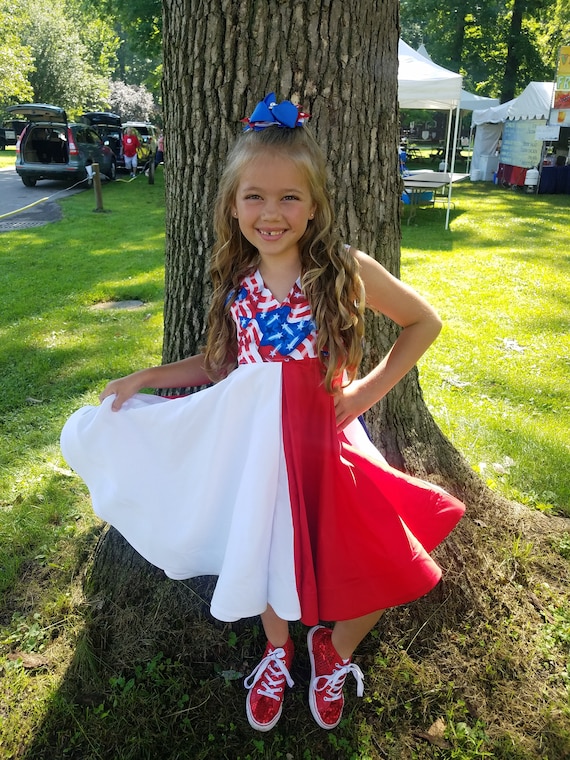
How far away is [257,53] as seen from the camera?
1.90 m

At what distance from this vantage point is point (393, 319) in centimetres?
180

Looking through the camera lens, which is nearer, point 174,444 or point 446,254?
point 174,444

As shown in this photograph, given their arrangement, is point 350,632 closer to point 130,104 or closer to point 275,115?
point 275,115

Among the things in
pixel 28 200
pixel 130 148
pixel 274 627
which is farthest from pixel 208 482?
pixel 130 148

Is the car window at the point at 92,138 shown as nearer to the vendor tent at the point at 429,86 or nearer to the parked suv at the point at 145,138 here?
the parked suv at the point at 145,138

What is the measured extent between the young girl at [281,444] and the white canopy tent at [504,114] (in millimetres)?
16730

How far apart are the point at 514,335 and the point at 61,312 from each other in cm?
420

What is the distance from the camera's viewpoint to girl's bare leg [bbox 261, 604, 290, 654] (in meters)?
1.91

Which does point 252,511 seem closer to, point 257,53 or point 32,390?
point 257,53

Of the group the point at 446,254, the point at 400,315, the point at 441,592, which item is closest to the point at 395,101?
the point at 400,315

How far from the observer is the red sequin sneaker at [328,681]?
189 cm

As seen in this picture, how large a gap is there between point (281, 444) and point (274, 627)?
0.67 metres

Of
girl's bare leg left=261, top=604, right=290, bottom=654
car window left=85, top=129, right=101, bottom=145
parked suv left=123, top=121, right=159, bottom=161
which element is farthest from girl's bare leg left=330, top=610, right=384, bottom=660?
parked suv left=123, top=121, right=159, bottom=161

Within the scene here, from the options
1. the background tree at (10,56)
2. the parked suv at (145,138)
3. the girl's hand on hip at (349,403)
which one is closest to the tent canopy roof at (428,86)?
the girl's hand on hip at (349,403)
